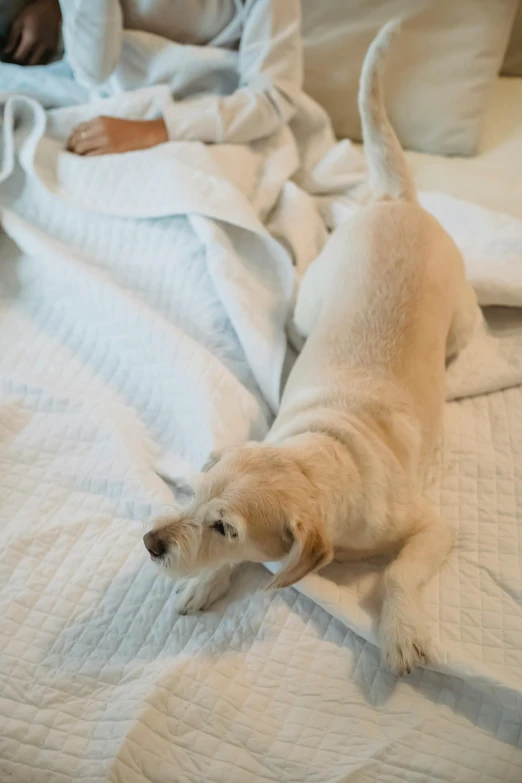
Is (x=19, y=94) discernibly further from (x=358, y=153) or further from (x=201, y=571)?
(x=201, y=571)

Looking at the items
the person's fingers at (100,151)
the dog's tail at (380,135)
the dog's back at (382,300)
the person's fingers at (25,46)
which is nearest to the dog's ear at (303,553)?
the dog's back at (382,300)

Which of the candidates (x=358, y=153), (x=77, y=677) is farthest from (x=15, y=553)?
(x=358, y=153)

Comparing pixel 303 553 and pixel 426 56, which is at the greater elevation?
pixel 426 56

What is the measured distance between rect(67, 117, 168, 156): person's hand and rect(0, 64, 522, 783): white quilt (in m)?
0.06

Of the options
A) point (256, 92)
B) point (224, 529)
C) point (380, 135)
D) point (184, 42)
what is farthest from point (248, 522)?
point (184, 42)

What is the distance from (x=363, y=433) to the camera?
1.13 meters

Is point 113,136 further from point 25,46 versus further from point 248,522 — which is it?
point 248,522

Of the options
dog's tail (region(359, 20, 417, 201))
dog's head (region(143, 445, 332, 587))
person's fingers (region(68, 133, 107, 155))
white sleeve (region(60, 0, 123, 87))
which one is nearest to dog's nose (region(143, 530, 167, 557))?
dog's head (region(143, 445, 332, 587))

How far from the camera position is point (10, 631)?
977mm

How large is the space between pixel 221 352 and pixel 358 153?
92cm

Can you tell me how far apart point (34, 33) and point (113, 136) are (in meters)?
0.50

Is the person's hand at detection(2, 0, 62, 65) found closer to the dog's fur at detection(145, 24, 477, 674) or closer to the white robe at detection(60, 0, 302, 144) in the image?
the white robe at detection(60, 0, 302, 144)

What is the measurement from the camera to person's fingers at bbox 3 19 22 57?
71.7 inches

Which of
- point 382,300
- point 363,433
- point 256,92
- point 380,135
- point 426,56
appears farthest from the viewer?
point 426,56
